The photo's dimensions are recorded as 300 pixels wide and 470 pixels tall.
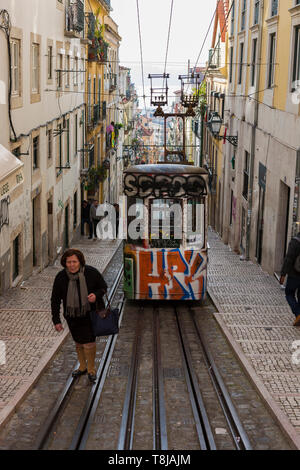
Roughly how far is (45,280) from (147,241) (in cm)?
455

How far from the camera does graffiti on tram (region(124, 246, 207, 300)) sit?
38.6ft

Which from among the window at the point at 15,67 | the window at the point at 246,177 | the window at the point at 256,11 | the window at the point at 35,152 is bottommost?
the window at the point at 246,177

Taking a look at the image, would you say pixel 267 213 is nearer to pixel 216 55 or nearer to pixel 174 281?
pixel 174 281

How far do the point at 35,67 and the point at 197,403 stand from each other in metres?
12.5

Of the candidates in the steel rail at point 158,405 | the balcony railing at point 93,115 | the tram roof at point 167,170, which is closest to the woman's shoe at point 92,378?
the steel rail at point 158,405

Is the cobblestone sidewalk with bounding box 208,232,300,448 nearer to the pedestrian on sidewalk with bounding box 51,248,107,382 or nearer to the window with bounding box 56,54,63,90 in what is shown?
the pedestrian on sidewalk with bounding box 51,248,107,382

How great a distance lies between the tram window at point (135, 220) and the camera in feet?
38.7

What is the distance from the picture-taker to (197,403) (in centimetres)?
705

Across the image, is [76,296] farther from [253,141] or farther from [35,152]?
[253,141]

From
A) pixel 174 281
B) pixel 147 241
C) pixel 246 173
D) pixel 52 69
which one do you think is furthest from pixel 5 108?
pixel 246 173

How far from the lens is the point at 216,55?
3447cm

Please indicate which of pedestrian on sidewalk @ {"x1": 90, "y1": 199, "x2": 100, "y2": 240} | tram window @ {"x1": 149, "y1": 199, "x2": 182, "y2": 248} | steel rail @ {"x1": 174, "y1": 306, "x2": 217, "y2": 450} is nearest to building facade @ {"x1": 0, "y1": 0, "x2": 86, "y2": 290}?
pedestrian on sidewalk @ {"x1": 90, "y1": 199, "x2": 100, "y2": 240}

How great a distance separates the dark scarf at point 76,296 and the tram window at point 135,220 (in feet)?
A: 16.1

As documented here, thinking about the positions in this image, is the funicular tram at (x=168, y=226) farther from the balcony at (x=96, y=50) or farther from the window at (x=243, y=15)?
the balcony at (x=96, y=50)
